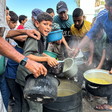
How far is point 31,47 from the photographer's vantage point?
5.85ft

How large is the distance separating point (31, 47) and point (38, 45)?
15cm

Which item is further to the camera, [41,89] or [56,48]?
[56,48]

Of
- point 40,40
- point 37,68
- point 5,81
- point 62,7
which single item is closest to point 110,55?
point 62,7

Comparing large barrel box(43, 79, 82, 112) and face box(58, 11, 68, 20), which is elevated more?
face box(58, 11, 68, 20)

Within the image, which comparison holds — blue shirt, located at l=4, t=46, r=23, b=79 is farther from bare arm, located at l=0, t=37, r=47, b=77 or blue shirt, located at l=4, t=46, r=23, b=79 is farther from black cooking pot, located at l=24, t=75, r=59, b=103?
bare arm, located at l=0, t=37, r=47, b=77

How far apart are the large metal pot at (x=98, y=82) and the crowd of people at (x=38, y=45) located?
0.35 metres

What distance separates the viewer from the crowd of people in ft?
4.14

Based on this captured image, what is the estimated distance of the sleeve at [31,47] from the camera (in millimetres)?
1773

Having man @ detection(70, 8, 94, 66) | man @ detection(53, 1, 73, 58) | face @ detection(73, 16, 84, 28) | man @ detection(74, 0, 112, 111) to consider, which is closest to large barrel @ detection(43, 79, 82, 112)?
man @ detection(74, 0, 112, 111)

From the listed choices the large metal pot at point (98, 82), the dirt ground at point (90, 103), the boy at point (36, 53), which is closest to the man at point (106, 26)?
the dirt ground at point (90, 103)

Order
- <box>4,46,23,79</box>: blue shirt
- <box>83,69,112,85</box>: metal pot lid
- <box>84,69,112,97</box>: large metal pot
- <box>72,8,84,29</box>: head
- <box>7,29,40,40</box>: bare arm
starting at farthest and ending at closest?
1. <box>72,8,84,29</box>: head
2. <box>83,69,112,85</box>: metal pot lid
3. <box>84,69,112,97</box>: large metal pot
4. <box>4,46,23,79</box>: blue shirt
5. <box>7,29,40,40</box>: bare arm

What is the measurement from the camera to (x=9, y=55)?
1202 millimetres

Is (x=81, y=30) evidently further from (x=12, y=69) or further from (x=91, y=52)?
(x=12, y=69)

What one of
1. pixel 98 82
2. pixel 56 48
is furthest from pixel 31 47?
pixel 56 48
